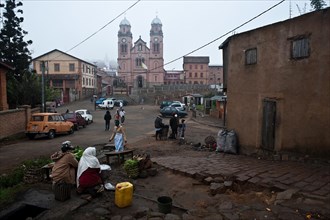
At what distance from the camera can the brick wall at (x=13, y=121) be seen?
54.2 ft

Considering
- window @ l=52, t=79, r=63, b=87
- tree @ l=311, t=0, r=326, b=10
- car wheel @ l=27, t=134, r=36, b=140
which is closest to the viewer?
car wheel @ l=27, t=134, r=36, b=140

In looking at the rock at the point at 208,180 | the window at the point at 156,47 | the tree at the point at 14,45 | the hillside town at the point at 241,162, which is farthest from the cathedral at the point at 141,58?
the rock at the point at 208,180

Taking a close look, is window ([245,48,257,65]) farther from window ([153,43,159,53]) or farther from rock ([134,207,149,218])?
window ([153,43,159,53])

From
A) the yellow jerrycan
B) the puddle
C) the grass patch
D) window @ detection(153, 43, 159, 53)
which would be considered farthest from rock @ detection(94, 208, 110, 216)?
window @ detection(153, 43, 159, 53)

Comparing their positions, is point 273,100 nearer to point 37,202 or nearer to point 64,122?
point 37,202

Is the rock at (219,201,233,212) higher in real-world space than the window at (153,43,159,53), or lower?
lower

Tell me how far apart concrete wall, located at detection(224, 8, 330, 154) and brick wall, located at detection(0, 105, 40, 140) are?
551 inches

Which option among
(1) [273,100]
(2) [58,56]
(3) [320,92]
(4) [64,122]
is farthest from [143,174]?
(2) [58,56]

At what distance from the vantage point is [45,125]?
17.2 m

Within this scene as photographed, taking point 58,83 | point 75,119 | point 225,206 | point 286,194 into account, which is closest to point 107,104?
point 58,83

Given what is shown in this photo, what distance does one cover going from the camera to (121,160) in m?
10.5

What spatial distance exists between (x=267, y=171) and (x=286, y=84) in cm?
311

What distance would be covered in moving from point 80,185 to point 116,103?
4215cm

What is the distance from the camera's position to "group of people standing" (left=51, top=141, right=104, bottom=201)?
6402 mm
